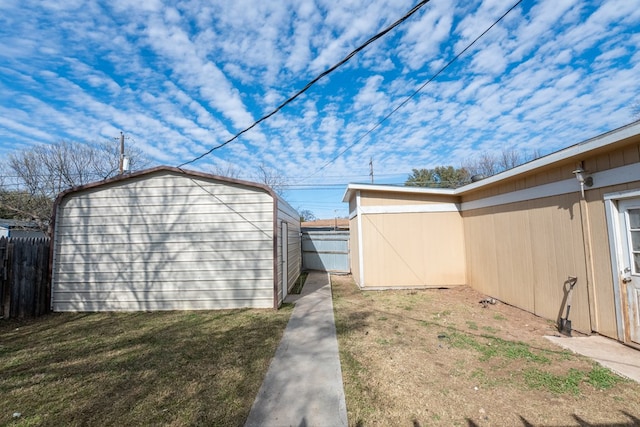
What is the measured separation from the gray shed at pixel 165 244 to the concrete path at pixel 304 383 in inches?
73.4

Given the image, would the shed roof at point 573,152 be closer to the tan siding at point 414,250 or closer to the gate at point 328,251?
the tan siding at point 414,250

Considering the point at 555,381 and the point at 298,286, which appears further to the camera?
the point at 298,286

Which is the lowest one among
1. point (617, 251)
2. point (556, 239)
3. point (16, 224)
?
point (617, 251)

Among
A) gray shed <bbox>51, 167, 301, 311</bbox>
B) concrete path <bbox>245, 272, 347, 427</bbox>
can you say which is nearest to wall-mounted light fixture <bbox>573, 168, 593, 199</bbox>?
concrete path <bbox>245, 272, 347, 427</bbox>

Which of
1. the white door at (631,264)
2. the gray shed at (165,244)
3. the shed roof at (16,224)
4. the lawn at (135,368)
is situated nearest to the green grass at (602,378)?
the white door at (631,264)

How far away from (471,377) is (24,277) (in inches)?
334

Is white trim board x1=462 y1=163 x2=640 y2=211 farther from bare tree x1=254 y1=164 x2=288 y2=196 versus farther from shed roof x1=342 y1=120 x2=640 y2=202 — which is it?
bare tree x1=254 y1=164 x2=288 y2=196

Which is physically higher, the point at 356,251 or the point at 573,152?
the point at 573,152

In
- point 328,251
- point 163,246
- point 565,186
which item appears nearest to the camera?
point 565,186

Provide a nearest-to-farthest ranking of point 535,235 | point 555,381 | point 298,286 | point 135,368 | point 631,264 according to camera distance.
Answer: point 555,381 → point 135,368 → point 631,264 → point 535,235 → point 298,286

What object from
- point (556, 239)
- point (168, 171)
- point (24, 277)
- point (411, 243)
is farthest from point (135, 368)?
point (411, 243)

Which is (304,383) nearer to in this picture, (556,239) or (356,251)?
(556,239)

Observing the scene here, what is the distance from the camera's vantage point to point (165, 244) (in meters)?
6.60

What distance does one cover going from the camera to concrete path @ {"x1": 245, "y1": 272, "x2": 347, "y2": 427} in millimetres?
2611
